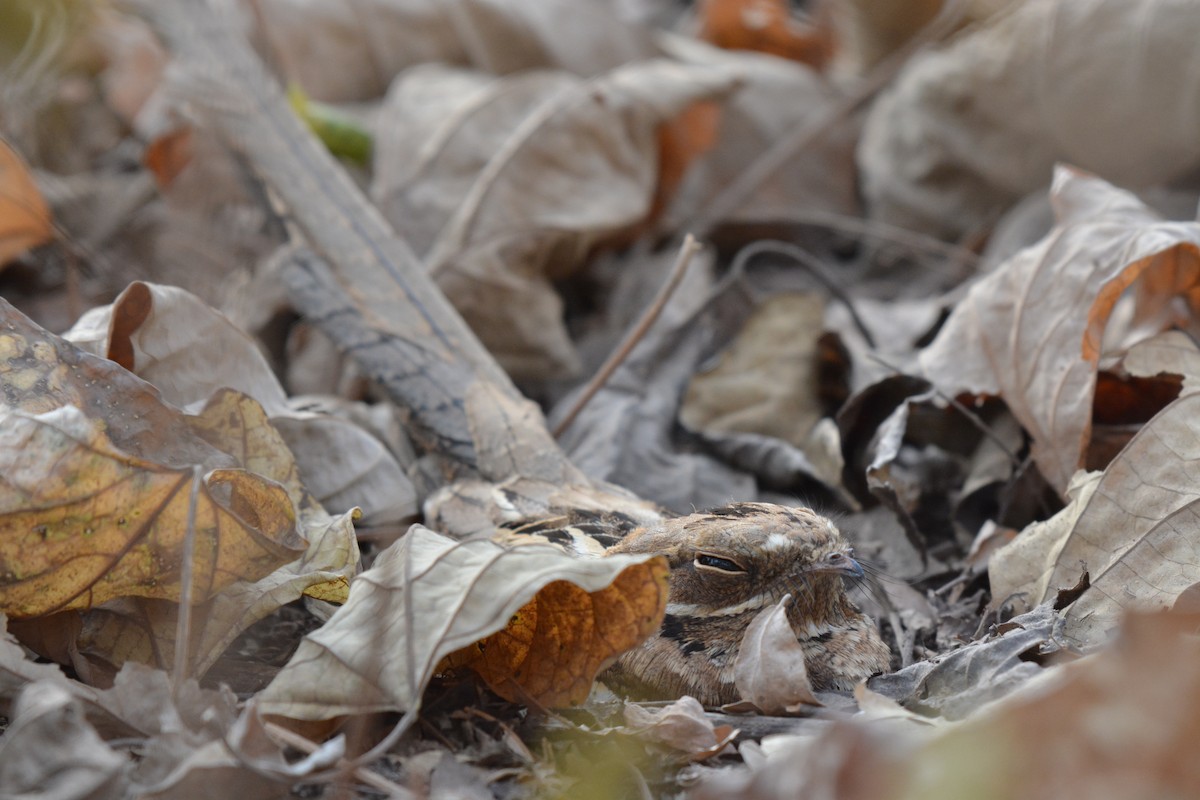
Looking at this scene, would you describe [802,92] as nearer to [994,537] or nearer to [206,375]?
[994,537]

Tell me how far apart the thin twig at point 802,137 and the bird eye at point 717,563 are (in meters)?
2.15

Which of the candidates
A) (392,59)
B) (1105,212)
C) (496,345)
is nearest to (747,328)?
(496,345)

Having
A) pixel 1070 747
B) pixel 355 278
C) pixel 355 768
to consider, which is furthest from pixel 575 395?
pixel 1070 747

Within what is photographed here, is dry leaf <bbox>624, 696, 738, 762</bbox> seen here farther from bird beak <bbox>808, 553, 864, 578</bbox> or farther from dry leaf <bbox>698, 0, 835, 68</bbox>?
dry leaf <bbox>698, 0, 835, 68</bbox>

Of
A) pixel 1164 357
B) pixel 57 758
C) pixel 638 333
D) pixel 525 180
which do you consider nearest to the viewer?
pixel 57 758

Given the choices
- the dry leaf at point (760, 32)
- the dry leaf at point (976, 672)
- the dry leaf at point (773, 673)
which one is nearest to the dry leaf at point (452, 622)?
the dry leaf at point (773, 673)

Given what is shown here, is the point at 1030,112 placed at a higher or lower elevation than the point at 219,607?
higher

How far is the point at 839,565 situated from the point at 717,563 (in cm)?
25

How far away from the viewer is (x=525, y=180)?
12.3 ft

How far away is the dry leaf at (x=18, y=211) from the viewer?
10.3 ft

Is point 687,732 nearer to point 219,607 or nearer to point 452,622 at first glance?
point 452,622

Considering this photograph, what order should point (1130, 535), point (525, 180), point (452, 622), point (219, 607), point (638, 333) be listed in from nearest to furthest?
point (452, 622), point (219, 607), point (1130, 535), point (638, 333), point (525, 180)

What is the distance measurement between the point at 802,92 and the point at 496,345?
2007 millimetres

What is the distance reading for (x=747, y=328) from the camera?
3559 millimetres
